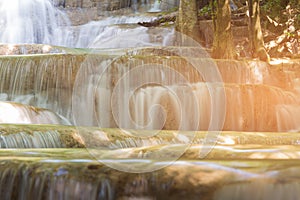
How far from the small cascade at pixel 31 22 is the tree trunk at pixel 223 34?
674 cm

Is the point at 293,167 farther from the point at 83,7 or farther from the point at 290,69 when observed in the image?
the point at 83,7

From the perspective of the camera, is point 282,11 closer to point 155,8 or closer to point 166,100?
point 155,8

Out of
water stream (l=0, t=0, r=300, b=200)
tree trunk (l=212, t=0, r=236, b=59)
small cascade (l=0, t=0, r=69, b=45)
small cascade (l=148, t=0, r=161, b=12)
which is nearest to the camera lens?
water stream (l=0, t=0, r=300, b=200)

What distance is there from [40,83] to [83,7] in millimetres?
12572

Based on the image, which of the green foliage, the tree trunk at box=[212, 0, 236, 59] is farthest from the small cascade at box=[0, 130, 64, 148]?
the green foliage

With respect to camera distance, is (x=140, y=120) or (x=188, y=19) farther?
(x=188, y=19)

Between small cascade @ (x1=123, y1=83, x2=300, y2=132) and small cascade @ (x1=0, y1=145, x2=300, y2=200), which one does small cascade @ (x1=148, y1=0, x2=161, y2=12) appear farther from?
small cascade @ (x1=0, y1=145, x2=300, y2=200)

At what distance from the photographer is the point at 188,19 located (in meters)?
14.7

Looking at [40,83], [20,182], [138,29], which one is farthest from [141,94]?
[138,29]

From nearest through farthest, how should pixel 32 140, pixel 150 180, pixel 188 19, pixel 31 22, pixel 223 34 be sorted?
1. pixel 150 180
2. pixel 32 140
3. pixel 223 34
4. pixel 188 19
5. pixel 31 22

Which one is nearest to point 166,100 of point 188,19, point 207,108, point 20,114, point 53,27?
point 207,108

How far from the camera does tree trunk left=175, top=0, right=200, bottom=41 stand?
14.7 m

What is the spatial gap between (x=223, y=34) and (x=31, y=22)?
8.87 m

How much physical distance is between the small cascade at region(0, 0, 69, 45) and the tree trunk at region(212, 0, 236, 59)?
6.74 m
